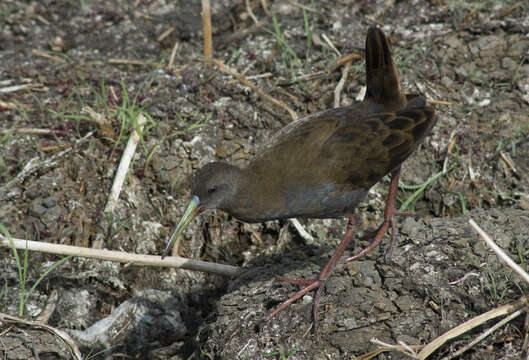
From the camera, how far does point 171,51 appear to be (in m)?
5.60

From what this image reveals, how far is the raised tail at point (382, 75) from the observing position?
3643 millimetres

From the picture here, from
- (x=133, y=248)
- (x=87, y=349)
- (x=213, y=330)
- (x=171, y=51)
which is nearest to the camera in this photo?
(x=213, y=330)

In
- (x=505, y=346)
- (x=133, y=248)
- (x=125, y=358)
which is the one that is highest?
(x=505, y=346)

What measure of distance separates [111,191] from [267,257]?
123 centimetres

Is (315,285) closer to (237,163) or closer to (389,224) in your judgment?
(389,224)

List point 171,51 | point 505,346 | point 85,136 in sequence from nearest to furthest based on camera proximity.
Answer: point 505,346, point 85,136, point 171,51

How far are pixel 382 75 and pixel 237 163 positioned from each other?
54.0 inches

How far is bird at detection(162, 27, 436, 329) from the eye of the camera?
3.40 metres

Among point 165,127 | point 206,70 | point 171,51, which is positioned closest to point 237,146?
point 165,127

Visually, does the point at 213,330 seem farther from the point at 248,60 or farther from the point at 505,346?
the point at 248,60

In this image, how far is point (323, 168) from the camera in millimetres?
3424

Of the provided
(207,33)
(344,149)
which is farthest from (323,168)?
(207,33)

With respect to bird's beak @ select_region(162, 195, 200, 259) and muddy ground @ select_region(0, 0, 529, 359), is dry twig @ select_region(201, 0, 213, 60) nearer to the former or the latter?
muddy ground @ select_region(0, 0, 529, 359)

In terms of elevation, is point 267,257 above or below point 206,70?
below
